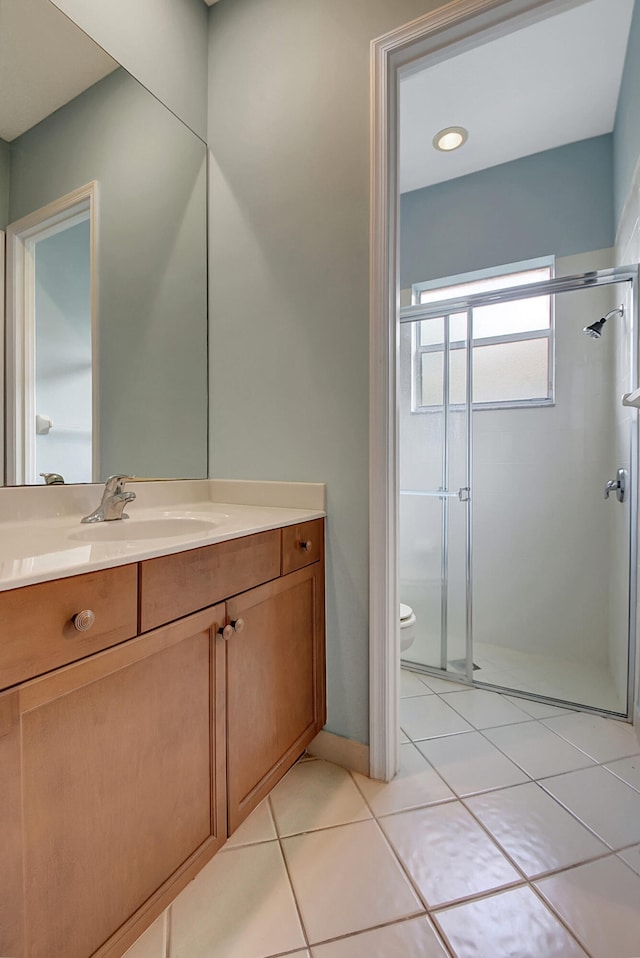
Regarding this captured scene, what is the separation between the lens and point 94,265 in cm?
133

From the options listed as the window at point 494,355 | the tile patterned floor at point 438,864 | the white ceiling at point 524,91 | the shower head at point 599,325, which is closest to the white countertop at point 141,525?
the tile patterned floor at point 438,864

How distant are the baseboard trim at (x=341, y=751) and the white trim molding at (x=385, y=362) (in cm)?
4

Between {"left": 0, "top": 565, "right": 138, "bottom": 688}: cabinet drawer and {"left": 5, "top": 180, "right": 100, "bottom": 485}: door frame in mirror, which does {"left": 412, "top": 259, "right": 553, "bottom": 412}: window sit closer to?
{"left": 5, "top": 180, "right": 100, "bottom": 485}: door frame in mirror

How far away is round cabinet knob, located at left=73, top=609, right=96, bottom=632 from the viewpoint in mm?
688

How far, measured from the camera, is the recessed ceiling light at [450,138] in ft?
7.02

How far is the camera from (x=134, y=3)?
1.42m

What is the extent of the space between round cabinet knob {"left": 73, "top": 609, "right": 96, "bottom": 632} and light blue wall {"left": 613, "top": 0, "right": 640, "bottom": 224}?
2.20 m

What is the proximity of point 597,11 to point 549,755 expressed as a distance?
2.60 metres

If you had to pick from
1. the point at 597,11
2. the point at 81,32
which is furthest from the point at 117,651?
the point at 597,11

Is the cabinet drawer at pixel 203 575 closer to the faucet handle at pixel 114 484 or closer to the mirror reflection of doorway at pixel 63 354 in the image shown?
the faucet handle at pixel 114 484

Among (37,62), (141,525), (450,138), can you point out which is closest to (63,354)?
(141,525)

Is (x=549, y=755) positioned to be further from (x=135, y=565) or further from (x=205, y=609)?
(x=135, y=565)

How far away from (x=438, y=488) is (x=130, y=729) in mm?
1745

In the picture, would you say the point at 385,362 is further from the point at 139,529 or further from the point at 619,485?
the point at 619,485
